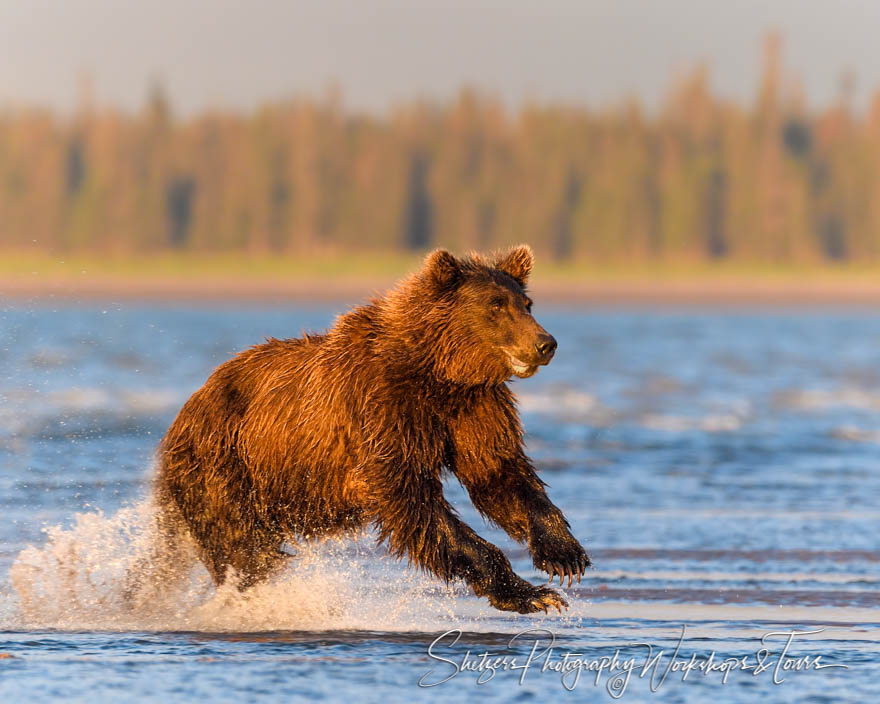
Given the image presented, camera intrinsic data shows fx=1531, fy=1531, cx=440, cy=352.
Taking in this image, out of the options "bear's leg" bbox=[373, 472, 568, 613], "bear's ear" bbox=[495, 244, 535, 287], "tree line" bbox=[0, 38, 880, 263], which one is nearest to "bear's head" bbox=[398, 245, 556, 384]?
"bear's ear" bbox=[495, 244, 535, 287]

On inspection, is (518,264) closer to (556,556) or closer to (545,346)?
(545,346)

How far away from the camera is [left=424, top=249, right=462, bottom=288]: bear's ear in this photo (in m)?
7.55

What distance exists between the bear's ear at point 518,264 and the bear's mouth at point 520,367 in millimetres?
627

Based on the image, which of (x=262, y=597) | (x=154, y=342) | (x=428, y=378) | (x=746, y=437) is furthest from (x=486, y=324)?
(x=154, y=342)

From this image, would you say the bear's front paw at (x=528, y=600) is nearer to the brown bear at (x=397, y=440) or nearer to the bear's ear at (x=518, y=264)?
the brown bear at (x=397, y=440)

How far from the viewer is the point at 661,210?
12175cm

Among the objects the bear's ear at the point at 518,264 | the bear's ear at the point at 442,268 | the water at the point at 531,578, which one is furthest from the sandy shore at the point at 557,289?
the bear's ear at the point at 442,268

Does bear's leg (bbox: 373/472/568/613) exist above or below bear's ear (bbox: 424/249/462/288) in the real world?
below

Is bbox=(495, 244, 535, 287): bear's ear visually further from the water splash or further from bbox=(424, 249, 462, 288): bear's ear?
the water splash

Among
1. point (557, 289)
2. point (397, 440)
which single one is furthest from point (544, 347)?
point (557, 289)

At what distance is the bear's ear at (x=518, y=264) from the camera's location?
7871 millimetres

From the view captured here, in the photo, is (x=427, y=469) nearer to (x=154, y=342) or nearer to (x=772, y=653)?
(x=772, y=653)

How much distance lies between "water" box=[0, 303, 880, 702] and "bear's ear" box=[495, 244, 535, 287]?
1619 mm

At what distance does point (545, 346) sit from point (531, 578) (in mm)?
2666
